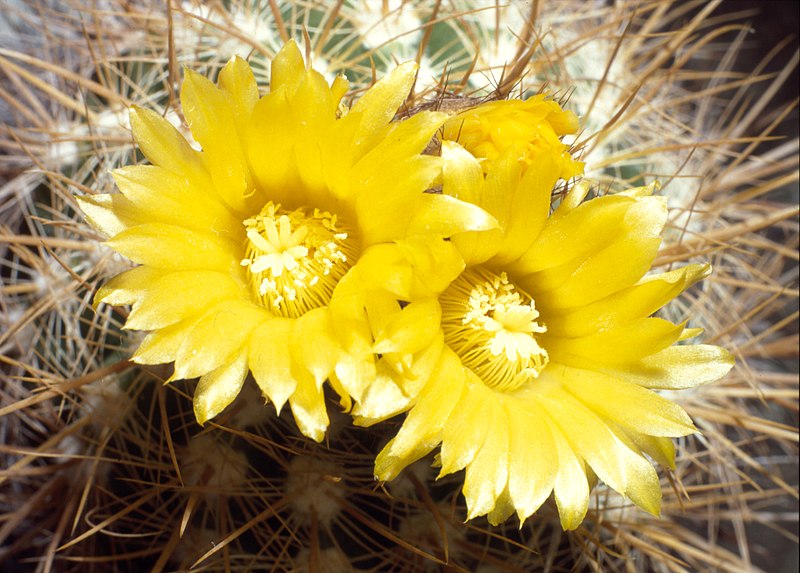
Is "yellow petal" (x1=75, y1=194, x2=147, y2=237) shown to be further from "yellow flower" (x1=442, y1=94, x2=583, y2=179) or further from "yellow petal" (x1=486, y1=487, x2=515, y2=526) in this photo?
"yellow petal" (x1=486, y1=487, x2=515, y2=526)

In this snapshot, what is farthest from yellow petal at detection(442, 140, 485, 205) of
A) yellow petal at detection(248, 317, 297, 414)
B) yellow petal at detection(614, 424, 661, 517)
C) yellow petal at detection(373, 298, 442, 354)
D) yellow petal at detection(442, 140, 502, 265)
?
yellow petal at detection(614, 424, 661, 517)

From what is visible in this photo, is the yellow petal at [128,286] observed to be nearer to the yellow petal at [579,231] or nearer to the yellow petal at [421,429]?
the yellow petal at [421,429]

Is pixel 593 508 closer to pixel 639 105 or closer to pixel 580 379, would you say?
pixel 580 379

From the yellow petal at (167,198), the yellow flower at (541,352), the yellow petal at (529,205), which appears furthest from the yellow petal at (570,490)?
the yellow petal at (167,198)

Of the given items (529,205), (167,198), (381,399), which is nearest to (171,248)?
(167,198)

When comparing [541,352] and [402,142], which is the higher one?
[402,142]

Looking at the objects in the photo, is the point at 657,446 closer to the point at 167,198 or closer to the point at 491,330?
the point at 491,330

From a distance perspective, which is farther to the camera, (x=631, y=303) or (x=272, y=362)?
(x=631, y=303)

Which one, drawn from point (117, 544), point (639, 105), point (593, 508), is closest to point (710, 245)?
point (639, 105)
